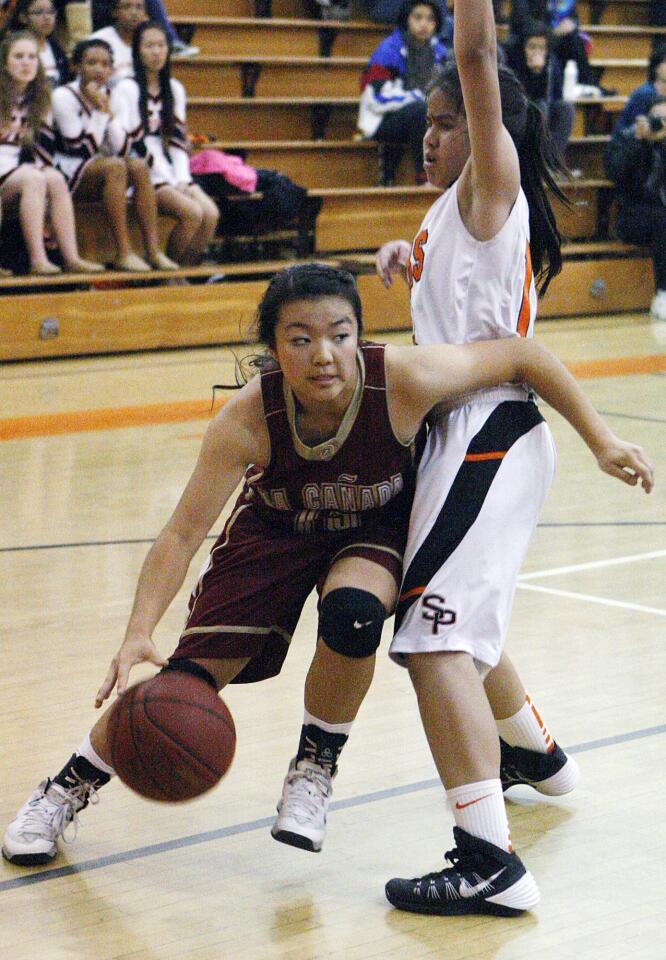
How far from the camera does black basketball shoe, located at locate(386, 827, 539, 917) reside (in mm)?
2443

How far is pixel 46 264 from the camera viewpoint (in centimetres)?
853

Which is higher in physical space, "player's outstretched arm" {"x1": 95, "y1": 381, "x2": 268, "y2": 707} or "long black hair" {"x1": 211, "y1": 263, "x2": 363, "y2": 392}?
"long black hair" {"x1": 211, "y1": 263, "x2": 363, "y2": 392}

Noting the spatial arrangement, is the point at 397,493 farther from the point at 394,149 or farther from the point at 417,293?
the point at 394,149

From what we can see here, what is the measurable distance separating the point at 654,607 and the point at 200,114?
23.7 ft

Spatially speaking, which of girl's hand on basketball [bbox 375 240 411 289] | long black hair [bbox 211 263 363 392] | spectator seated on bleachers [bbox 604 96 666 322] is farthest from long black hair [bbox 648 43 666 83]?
long black hair [bbox 211 263 363 392]

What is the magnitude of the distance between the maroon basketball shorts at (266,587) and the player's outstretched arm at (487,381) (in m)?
0.21

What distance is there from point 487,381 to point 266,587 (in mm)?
530

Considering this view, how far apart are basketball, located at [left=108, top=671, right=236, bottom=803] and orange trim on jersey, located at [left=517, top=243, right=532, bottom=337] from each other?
3.00ft

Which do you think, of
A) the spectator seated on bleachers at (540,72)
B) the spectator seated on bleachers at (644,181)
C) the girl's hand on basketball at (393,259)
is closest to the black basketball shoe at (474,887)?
the girl's hand on basketball at (393,259)

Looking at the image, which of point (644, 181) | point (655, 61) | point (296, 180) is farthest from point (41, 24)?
point (655, 61)

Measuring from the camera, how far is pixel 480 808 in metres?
2.47

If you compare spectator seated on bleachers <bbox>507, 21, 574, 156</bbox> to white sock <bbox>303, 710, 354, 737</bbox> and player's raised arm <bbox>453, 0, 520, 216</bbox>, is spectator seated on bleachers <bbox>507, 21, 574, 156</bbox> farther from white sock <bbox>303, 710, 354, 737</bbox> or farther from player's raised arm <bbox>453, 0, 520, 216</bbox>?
white sock <bbox>303, 710, 354, 737</bbox>

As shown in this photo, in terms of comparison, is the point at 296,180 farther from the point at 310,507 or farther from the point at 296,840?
the point at 296,840

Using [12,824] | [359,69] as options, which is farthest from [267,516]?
[359,69]
